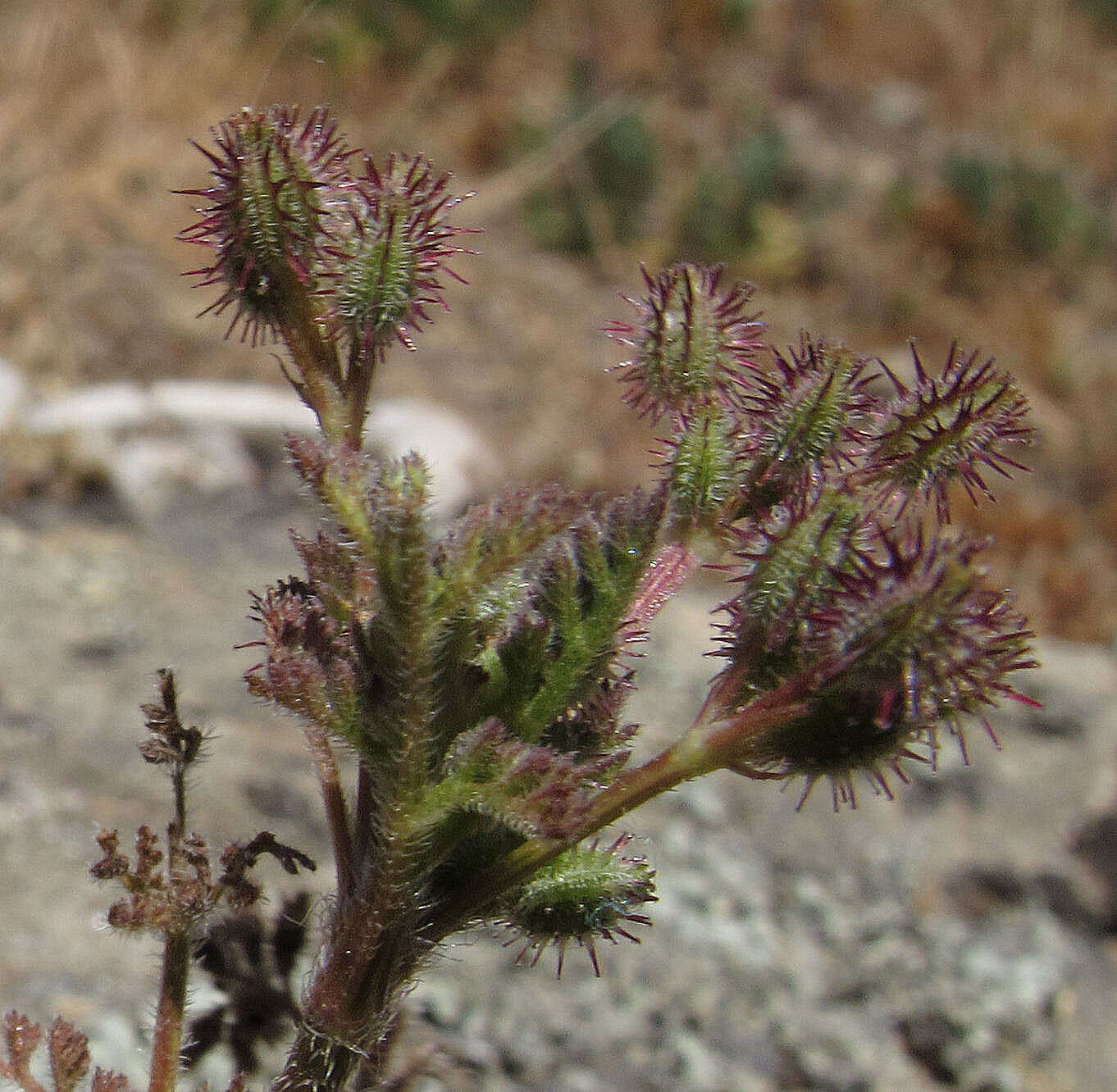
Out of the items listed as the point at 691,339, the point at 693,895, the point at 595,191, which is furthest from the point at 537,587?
the point at 595,191

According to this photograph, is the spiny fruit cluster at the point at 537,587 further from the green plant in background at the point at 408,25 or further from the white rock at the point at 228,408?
the green plant in background at the point at 408,25

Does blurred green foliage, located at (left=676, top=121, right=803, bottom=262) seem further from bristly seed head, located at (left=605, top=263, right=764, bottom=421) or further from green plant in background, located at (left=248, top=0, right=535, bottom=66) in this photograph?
bristly seed head, located at (left=605, top=263, right=764, bottom=421)

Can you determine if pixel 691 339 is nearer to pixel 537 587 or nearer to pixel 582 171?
pixel 537 587

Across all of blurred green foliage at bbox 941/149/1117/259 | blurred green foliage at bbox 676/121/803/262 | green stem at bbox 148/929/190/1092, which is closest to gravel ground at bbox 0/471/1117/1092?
green stem at bbox 148/929/190/1092

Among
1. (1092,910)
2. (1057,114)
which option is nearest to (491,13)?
(1057,114)

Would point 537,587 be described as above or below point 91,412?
below

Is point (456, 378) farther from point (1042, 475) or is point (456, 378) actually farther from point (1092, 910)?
point (1092, 910)

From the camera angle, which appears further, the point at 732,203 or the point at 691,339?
the point at 732,203
